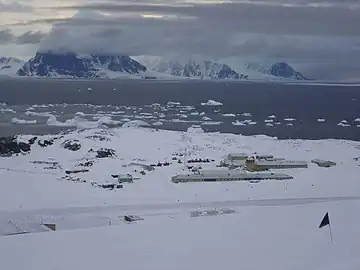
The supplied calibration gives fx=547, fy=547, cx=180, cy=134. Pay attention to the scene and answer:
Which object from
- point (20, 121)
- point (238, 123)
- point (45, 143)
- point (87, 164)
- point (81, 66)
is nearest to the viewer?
point (87, 164)

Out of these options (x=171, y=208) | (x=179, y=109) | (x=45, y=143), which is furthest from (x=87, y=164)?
(x=179, y=109)

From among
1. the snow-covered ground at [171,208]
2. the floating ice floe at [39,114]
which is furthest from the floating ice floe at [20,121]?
the snow-covered ground at [171,208]

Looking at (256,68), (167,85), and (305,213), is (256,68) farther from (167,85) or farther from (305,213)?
(305,213)

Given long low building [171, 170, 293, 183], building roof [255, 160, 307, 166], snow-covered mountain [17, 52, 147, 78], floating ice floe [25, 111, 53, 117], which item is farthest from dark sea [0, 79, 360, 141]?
long low building [171, 170, 293, 183]

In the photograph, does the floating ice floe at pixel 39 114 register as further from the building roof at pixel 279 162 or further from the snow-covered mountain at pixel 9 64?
the building roof at pixel 279 162

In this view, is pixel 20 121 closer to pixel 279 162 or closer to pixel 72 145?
pixel 72 145

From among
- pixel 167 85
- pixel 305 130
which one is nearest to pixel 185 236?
pixel 305 130

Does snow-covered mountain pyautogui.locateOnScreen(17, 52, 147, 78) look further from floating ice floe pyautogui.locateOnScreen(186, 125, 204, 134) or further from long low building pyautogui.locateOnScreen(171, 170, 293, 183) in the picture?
long low building pyautogui.locateOnScreen(171, 170, 293, 183)
